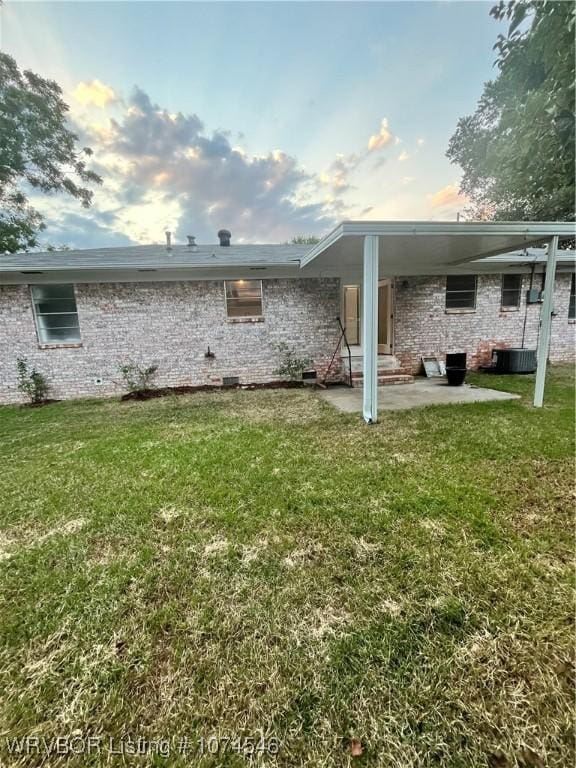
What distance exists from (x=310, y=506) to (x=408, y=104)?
30.7 ft

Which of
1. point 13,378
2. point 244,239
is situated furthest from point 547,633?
point 244,239

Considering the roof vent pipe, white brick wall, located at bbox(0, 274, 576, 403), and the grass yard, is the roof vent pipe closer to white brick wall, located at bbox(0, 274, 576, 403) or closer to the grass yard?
white brick wall, located at bbox(0, 274, 576, 403)

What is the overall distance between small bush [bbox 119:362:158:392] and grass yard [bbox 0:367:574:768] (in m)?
4.27

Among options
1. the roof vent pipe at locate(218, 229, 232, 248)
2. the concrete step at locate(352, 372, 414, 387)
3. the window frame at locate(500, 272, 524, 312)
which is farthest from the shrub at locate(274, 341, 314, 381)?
the window frame at locate(500, 272, 524, 312)

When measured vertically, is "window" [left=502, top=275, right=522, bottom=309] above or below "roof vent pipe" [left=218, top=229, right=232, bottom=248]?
below

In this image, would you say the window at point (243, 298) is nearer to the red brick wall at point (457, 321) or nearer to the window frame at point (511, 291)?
the red brick wall at point (457, 321)

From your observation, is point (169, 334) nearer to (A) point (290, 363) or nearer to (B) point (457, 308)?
(A) point (290, 363)

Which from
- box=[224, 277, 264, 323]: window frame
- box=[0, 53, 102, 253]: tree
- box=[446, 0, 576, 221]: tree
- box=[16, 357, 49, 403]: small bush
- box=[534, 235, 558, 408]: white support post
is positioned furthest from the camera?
box=[0, 53, 102, 253]: tree

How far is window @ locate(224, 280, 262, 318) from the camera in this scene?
794 cm

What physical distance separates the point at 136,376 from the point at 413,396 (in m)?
6.39

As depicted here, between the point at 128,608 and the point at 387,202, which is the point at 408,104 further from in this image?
the point at 128,608

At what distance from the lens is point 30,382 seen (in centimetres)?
741

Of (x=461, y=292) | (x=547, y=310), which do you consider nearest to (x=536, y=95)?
(x=547, y=310)

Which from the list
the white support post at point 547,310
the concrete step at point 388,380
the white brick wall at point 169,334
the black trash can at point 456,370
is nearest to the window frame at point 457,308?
the black trash can at point 456,370
